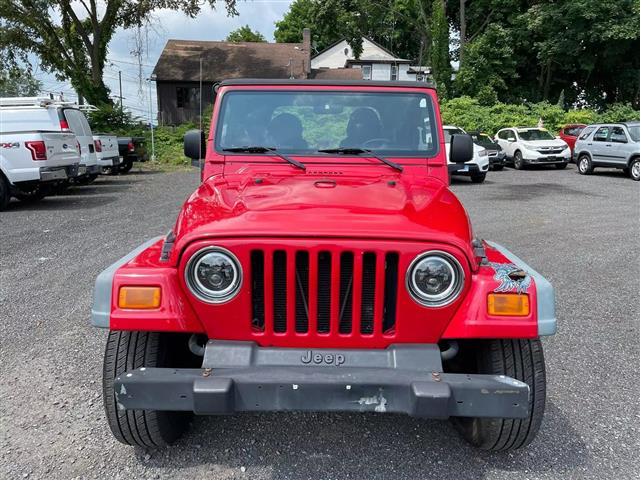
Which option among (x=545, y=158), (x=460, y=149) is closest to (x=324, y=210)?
(x=460, y=149)

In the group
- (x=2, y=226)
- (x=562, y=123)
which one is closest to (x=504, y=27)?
(x=562, y=123)

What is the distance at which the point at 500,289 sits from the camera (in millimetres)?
2334

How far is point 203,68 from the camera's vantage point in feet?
125

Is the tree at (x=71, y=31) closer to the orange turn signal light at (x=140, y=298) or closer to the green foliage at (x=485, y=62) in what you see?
the green foliage at (x=485, y=62)

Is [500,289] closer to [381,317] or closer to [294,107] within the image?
[381,317]

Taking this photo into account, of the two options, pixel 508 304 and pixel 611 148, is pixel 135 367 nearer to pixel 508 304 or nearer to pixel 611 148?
pixel 508 304

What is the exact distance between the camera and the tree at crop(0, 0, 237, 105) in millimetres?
26781

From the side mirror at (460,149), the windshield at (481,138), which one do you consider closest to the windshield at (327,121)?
the side mirror at (460,149)

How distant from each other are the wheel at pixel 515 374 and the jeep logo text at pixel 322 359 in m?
0.72

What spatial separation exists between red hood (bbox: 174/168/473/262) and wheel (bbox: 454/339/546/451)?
54 centimetres

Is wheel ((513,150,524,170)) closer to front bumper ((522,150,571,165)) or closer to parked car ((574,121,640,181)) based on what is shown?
front bumper ((522,150,571,165))

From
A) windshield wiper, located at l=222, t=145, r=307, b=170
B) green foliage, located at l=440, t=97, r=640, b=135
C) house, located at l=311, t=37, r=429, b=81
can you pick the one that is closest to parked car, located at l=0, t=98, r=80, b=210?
windshield wiper, located at l=222, t=145, r=307, b=170

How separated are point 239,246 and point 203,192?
928 mm

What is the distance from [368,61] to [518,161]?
32.2 m
